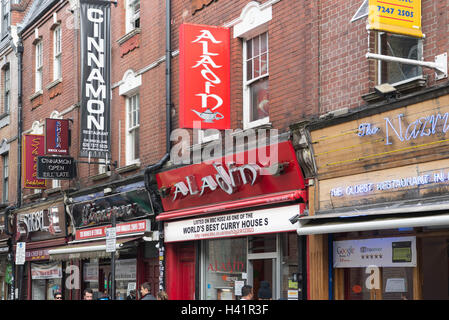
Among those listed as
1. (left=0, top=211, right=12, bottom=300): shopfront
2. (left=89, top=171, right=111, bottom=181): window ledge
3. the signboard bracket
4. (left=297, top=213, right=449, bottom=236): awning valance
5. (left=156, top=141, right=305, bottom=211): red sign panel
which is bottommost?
(left=0, top=211, right=12, bottom=300): shopfront

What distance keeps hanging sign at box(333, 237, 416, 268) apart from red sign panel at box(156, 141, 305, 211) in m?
1.26

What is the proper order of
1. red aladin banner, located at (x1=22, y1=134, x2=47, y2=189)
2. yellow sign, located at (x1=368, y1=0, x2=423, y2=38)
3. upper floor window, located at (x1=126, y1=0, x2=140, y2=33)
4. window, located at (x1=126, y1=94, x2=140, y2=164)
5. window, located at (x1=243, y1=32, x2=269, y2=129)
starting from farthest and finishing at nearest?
red aladin banner, located at (x1=22, y1=134, x2=47, y2=189) → upper floor window, located at (x1=126, y1=0, x2=140, y2=33) → window, located at (x1=126, y1=94, x2=140, y2=164) → window, located at (x1=243, y1=32, x2=269, y2=129) → yellow sign, located at (x1=368, y1=0, x2=423, y2=38)

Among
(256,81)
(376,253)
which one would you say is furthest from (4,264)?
(376,253)

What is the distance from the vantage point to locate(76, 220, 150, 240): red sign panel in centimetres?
1702

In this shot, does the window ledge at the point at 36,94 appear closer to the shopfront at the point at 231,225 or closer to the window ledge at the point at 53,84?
the window ledge at the point at 53,84

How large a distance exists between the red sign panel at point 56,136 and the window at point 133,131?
11.0ft

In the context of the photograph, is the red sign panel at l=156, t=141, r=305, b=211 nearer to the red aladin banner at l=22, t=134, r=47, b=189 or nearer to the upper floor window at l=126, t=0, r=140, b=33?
the upper floor window at l=126, t=0, r=140, b=33

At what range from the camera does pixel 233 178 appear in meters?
13.5

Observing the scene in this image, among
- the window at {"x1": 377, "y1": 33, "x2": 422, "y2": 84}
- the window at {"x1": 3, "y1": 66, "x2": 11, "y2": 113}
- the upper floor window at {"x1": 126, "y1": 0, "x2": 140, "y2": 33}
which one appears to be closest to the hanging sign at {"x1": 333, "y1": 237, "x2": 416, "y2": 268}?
the window at {"x1": 377, "y1": 33, "x2": 422, "y2": 84}

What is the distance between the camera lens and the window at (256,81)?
13.7 metres

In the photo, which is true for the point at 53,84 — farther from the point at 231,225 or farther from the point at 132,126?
the point at 231,225

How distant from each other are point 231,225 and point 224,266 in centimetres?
129

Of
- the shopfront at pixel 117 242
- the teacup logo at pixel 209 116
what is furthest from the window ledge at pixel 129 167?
the teacup logo at pixel 209 116
